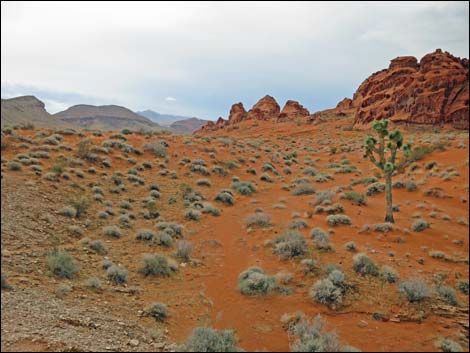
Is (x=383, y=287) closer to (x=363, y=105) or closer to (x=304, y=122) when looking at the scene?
(x=363, y=105)

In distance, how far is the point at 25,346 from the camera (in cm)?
517

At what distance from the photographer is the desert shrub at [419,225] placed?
12.9 m

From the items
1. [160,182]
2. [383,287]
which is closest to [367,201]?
[383,287]

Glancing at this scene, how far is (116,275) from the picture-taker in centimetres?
950

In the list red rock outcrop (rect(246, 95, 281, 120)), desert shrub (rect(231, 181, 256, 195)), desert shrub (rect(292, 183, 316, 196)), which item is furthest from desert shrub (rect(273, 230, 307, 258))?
red rock outcrop (rect(246, 95, 281, 120))

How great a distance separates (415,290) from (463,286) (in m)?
1.53

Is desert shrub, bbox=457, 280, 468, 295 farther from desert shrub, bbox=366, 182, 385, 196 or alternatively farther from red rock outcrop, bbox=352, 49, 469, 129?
desert shrub, bbox=366, 182, 385, 196

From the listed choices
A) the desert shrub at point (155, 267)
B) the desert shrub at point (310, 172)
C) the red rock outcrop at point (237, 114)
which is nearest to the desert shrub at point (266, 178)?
the desert shrub at point (310, 172)

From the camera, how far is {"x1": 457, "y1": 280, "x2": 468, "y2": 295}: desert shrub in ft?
27.9

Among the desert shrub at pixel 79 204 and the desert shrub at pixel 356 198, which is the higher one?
the desert shrub at pixel 79 204

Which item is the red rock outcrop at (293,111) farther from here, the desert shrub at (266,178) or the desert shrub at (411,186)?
the desert shrub at (411,186)

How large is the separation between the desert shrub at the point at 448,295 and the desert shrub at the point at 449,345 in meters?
1.97

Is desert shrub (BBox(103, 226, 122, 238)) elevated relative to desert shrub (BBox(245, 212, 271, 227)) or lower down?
elevated

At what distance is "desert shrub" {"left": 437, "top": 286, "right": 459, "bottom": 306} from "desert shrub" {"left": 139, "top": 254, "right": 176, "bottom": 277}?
7.57 metres
